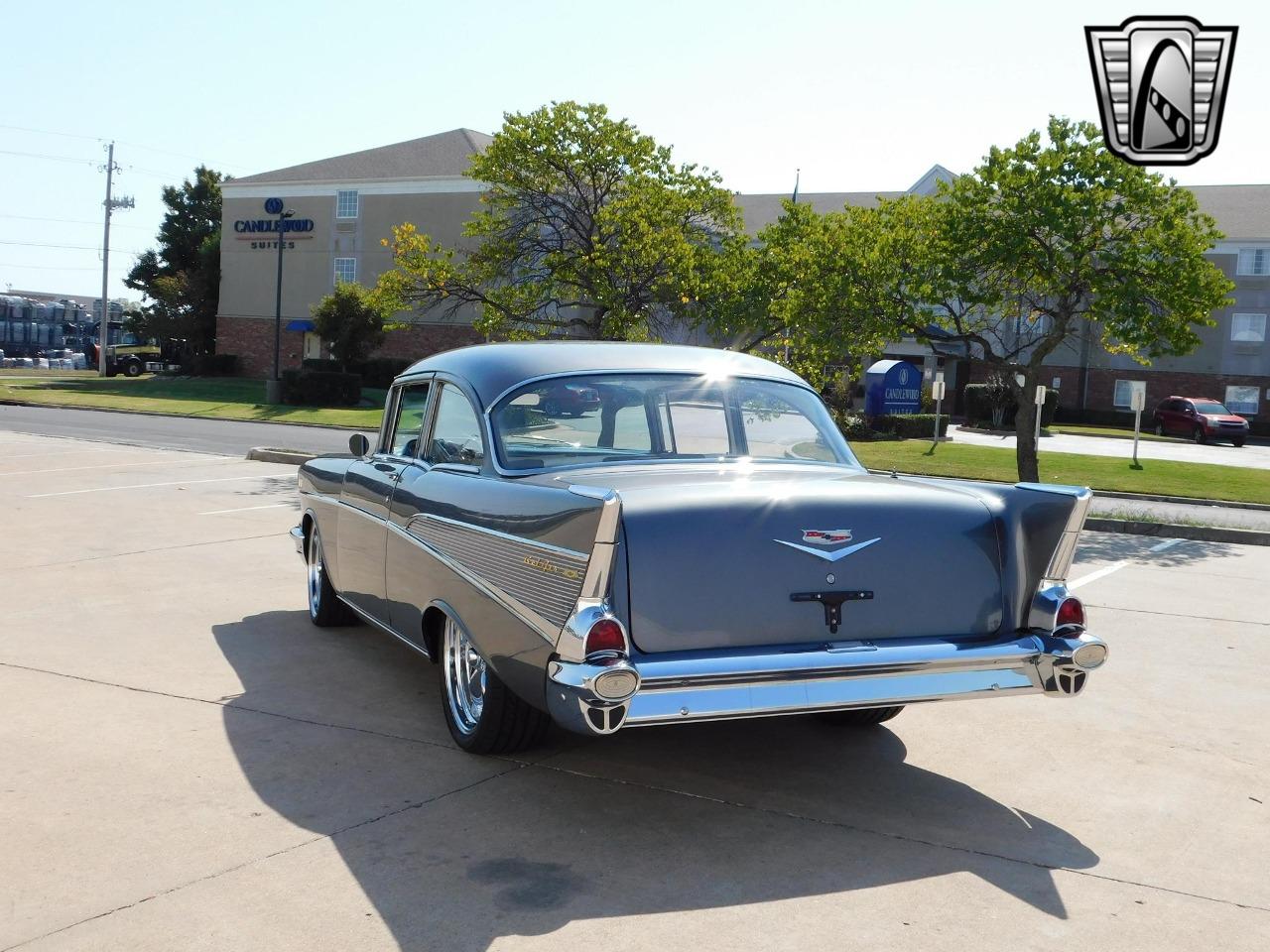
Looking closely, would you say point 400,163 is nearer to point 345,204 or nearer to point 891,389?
point 345,204

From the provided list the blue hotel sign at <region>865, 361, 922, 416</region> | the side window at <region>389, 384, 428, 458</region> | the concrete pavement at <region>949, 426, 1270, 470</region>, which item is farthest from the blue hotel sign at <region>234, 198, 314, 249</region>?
the side window at <region>389, 384, 428, 458</region>

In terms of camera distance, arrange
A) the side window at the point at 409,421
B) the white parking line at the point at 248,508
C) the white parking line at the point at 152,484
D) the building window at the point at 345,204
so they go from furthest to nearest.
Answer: the building window at the point at 345,204, the white parking line at the point at 152,484, the white parking line at the point at 248,508, the side window at the point at 409,421

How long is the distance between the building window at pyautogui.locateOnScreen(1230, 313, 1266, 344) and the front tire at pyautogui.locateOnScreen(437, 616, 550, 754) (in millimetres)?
57463

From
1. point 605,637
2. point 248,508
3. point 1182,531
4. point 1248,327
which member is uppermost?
point 1248,327

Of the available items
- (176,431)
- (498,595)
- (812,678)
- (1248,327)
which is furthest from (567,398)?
(1248,327)

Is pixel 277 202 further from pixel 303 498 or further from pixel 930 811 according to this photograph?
pixel 930 811

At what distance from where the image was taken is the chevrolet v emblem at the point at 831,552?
4.41 metres

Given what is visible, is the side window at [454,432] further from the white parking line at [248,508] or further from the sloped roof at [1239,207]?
the sloped roof at [1239,207]

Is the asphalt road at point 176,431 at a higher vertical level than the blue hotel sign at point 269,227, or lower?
lower

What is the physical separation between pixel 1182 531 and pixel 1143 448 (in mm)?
23845

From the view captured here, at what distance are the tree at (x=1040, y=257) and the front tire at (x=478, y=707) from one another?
44.0 ft

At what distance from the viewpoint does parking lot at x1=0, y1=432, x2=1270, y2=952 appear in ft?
11.9

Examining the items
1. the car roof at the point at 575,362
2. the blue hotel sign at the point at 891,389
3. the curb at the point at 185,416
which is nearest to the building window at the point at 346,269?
the curb at the point at 185,416

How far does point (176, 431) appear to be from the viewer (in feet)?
92.0
